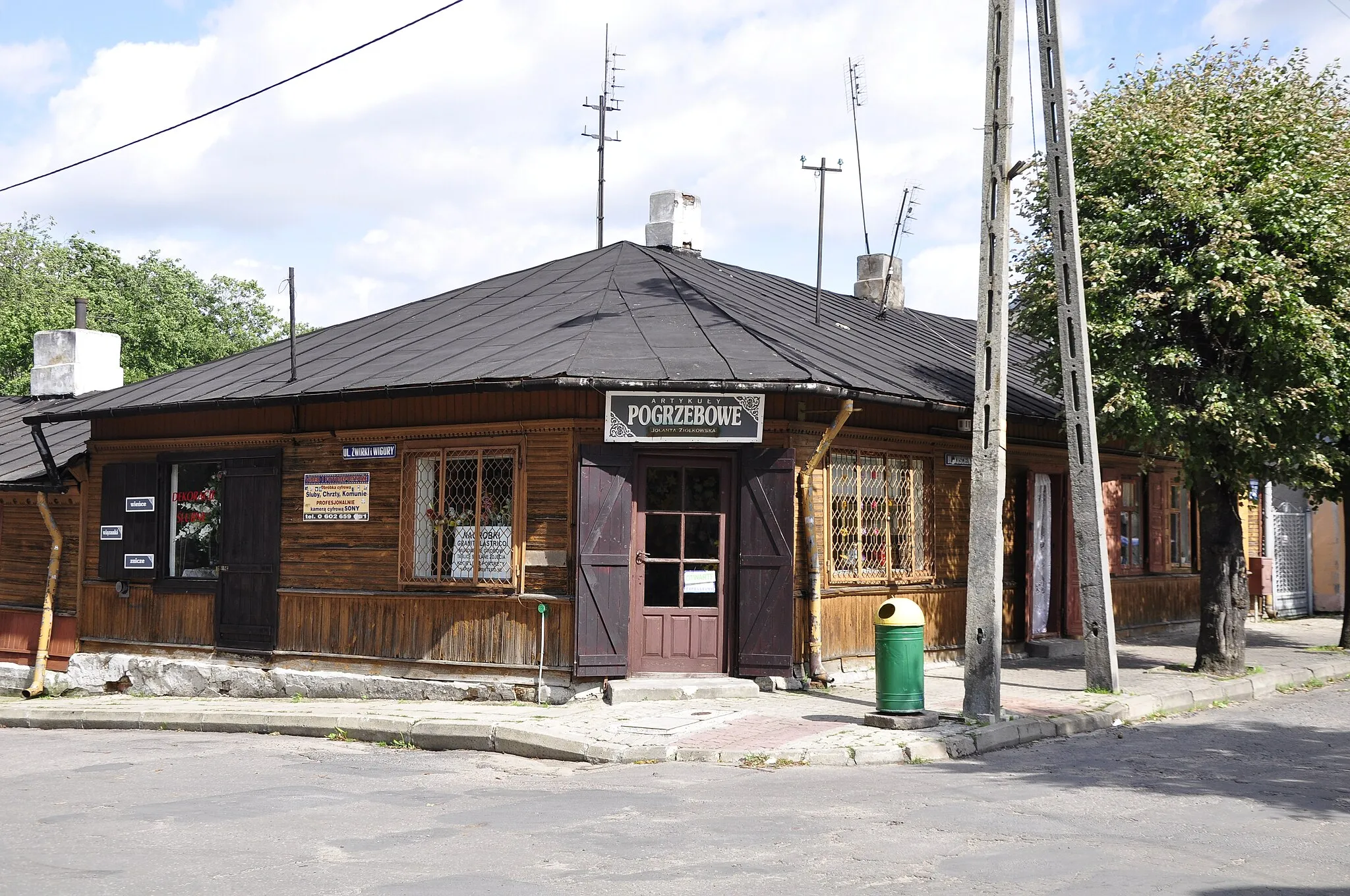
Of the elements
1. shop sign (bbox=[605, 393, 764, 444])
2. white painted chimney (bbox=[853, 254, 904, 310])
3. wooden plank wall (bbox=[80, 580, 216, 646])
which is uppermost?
white painted chimney (bbox=[853, 254, 904, 310])

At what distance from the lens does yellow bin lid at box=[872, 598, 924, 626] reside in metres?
10.3

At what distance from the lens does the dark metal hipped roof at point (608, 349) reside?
483 inches

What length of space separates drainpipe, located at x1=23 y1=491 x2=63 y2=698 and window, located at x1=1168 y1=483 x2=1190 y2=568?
1682 cm

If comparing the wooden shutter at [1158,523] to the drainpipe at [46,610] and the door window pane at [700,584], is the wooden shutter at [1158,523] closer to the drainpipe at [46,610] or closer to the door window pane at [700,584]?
the door window pane at [700,584]

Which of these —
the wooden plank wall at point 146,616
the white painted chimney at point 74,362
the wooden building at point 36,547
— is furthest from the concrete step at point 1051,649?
the white painted chimney at point 74,362

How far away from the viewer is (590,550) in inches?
478

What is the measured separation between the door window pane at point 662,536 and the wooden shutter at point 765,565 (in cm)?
68

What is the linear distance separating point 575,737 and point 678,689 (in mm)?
2301

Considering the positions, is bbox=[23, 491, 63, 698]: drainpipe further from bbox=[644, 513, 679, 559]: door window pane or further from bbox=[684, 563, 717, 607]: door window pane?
bbox=[684, 563, 717, 607]: door window pane

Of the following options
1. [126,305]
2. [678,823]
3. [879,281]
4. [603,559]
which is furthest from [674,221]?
[126,305]

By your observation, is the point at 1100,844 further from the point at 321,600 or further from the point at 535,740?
the point at 321,600

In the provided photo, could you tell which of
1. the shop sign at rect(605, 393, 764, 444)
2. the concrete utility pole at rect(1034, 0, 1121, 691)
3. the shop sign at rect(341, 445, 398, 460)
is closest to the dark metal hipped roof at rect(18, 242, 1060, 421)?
the shop sign at rect(605, 393, 764, 444)

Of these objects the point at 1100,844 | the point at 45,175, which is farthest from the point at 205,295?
the point at 1100,844

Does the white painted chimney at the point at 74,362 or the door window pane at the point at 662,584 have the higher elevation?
the white painted chimney at the point at 74,362
